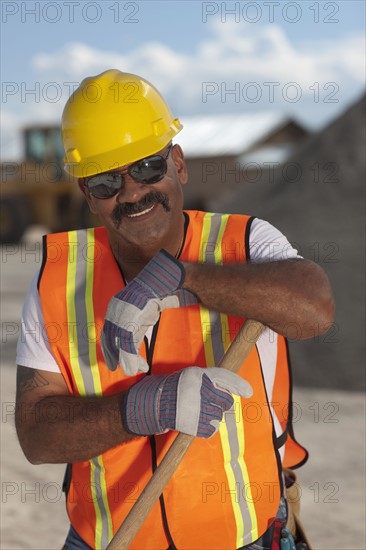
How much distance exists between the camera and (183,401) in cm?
197

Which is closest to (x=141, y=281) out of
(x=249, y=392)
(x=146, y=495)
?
(x=249, y=392)

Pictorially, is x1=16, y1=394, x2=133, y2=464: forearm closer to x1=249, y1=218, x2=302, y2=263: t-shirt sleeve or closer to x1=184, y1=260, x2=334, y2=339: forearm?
x1=184, y1=260, x2=334, y2=339: forearm

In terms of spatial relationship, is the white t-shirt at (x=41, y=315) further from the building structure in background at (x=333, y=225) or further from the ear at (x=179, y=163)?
the building structure in background at (x=333, y=225)

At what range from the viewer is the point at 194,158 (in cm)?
2742

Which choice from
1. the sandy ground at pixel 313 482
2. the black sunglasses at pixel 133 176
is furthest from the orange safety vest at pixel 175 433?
the sandy ground at pixel 313 482

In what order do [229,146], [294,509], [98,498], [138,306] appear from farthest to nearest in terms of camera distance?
[229,146] → [294,509] → [98,498] → [138,306]

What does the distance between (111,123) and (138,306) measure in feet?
1.81

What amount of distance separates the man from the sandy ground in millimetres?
2112

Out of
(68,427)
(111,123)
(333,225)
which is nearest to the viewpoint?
(68,427)

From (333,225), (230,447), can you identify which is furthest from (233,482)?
(333,225)

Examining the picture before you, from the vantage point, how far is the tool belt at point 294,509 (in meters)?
2.49

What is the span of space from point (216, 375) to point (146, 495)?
0.39 meters

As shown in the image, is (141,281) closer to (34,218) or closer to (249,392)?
(249,392)

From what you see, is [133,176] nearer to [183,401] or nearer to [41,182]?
[183,401]
